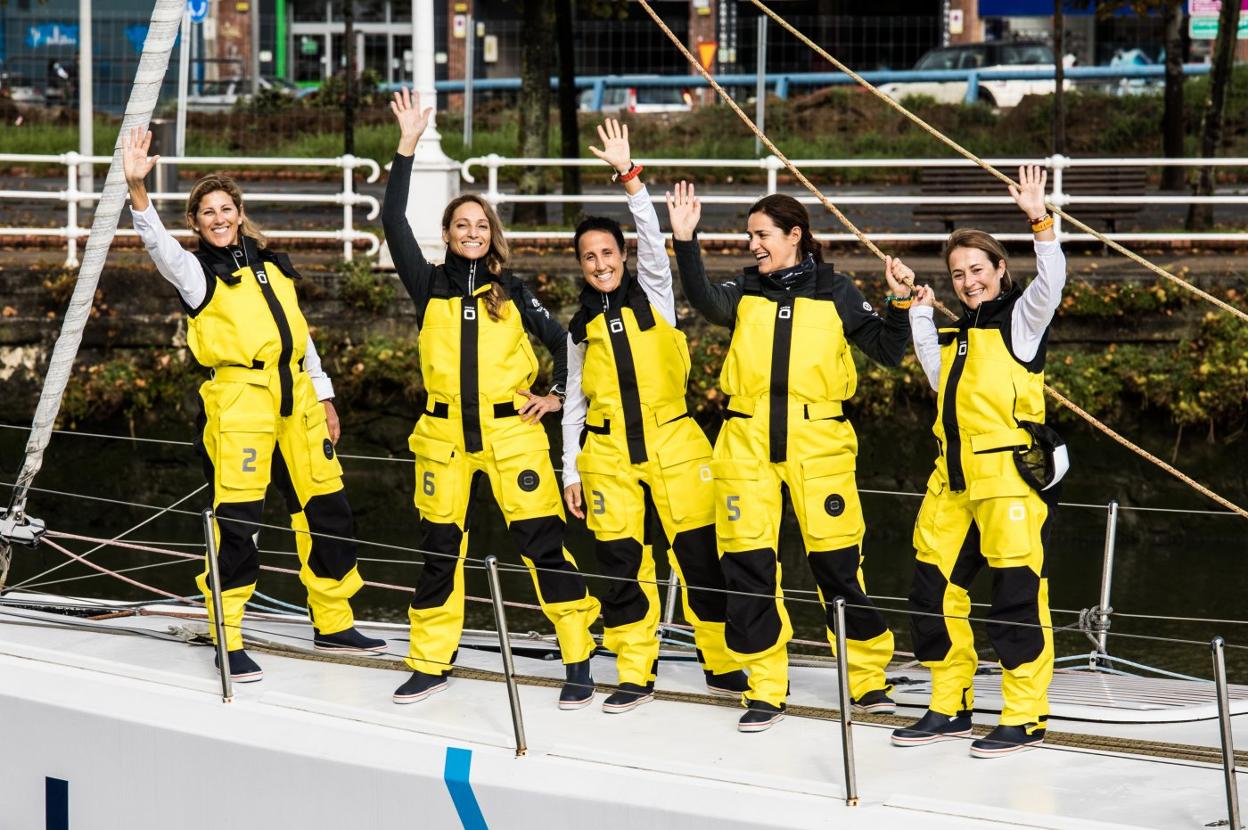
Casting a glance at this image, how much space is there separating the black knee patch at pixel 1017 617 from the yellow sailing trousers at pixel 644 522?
3.16 ft

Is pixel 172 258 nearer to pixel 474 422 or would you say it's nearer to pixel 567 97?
pixel 474 422

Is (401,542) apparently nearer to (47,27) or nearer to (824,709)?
(824,709)

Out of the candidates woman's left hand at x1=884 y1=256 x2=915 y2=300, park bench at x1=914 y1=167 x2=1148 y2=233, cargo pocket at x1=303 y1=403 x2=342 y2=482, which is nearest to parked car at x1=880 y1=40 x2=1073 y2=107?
park bench at x1=914 y1=167 x2=1148 y2=233

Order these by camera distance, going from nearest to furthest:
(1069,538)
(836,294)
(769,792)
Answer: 1. (769,792)
2. (836,294)
3. (1069,538)

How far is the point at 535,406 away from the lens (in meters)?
5.74

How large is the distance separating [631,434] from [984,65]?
2475 cm

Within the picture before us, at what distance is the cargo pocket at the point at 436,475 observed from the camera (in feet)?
18.7

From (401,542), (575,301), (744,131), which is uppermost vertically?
(744,131)

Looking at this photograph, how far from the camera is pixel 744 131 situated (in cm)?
2466

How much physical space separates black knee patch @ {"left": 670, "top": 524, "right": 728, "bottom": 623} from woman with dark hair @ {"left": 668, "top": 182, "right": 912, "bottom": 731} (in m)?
0.19

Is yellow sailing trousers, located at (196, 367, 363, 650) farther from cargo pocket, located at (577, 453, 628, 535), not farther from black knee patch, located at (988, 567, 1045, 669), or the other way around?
black knee patch, located at (988, 567, 1045, 669)

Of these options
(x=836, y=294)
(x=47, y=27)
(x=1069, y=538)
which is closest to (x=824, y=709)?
(x=836, y=294)

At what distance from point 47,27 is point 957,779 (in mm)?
32102

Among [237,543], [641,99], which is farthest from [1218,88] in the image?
[641,99]
